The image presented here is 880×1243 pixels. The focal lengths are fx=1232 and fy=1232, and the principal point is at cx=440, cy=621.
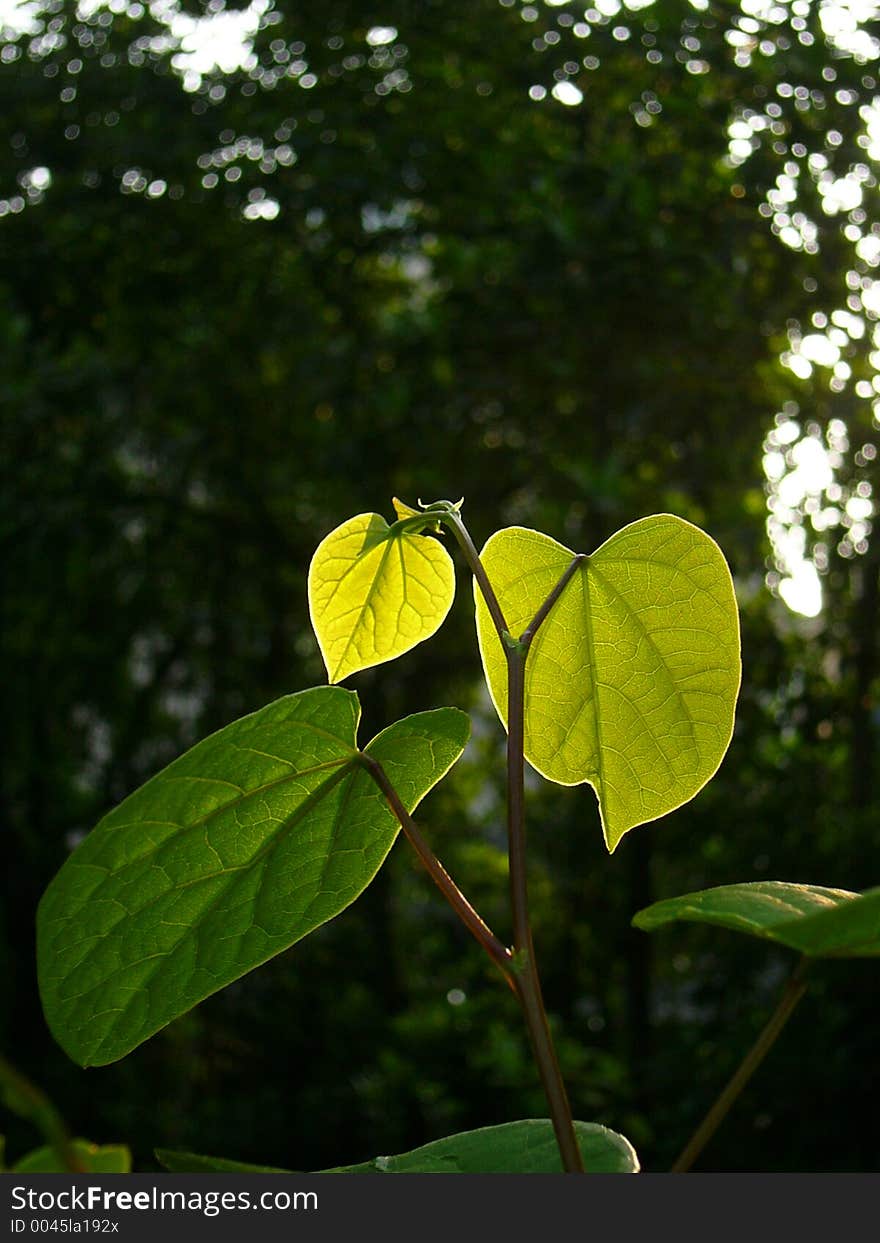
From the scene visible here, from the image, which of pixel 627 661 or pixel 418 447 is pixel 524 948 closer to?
pixel 627 661

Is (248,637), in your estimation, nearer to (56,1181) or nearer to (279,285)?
(279,285)

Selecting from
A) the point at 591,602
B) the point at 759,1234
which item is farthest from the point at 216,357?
the point at 759,1234

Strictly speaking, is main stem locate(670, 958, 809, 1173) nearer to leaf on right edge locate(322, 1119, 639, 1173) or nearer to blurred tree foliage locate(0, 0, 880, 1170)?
leaf on right edge locate(322, 1119, 639, 1173)

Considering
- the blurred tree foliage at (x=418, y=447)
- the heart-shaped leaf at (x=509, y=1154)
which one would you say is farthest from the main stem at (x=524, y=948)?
the blurred tree foliage at (x=418, y=447)

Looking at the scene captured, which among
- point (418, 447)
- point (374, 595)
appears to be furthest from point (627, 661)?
point (418, 447)

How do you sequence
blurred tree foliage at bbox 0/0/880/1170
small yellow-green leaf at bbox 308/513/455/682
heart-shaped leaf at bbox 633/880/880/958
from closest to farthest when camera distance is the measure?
1. heart-shaped leaf at bbox 633/880/880/958
2. small yellow-green leaf at bbox 308/513/455/682
3. blurred tree foliage at bbox 0/0/880/1170

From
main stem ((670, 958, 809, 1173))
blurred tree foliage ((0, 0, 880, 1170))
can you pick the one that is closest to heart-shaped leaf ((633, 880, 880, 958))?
main stem ((670, 958, 809, 1173))
